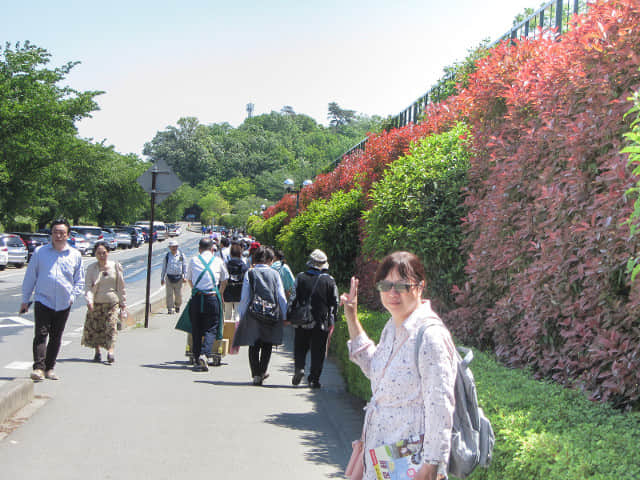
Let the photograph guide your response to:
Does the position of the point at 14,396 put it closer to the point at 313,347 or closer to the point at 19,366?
the point at 19,366

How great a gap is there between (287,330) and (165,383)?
8.08 metres

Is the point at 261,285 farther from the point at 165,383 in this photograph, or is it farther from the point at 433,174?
the point at 433,174

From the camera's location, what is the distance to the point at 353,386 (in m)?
8.54

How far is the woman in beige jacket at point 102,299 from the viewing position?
9523 mm

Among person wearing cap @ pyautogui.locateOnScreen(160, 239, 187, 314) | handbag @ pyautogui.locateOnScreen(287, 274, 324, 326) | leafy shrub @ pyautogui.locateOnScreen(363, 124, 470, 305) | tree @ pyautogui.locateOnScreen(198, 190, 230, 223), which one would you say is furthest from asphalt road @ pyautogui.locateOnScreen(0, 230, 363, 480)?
tree @ pyautogui.locateOnScreen(198, 190, 230, 223)

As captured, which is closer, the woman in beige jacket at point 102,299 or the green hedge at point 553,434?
the green hedge at point 553,434

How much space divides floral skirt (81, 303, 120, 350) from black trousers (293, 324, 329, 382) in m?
2.54

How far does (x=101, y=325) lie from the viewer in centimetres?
956

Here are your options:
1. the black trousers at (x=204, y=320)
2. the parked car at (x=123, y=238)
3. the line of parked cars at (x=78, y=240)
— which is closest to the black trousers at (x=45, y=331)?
the line of parked cars at (x=78, y=240)

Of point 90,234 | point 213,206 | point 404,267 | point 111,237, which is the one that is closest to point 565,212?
point 404,267

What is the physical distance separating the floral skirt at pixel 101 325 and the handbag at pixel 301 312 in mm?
2461

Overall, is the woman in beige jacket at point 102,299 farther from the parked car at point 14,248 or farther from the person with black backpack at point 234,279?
the parked car at point 14,248

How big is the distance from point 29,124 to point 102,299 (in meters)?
21.2

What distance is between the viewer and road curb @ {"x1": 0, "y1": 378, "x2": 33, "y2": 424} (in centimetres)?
621
